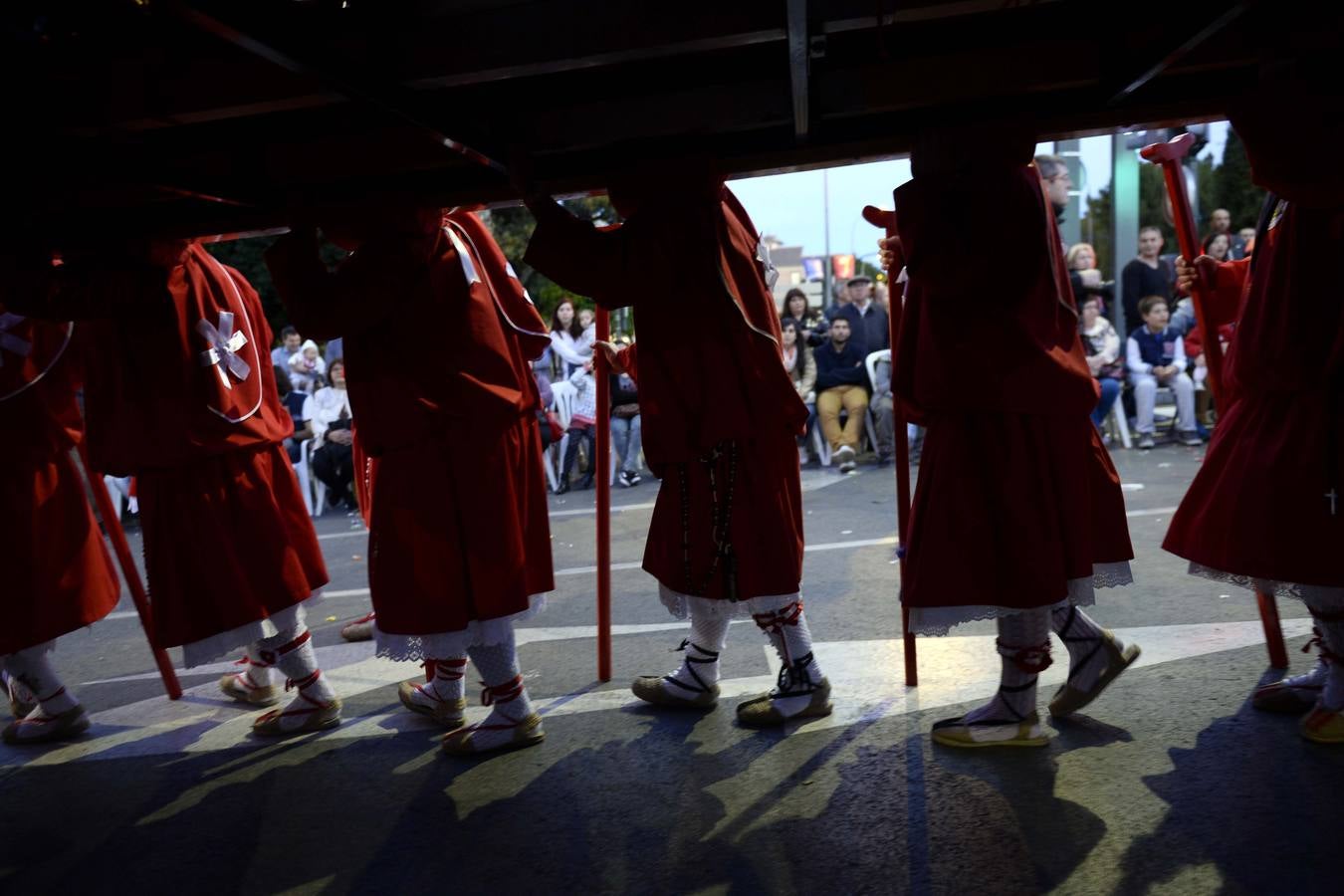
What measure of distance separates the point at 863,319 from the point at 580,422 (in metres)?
2.91

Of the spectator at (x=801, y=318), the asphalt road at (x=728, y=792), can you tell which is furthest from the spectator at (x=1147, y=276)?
the asphalt road at (x=728, y=792)

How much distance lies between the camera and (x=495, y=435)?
3221 millimetres

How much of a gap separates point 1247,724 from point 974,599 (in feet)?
2.90

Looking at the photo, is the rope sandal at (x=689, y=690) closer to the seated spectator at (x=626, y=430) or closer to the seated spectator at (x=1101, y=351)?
the seated spectator at (x=626, y=430)

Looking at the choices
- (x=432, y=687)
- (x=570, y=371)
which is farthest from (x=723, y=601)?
(x=570, y=371)

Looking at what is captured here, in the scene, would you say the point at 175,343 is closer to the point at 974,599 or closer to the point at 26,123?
the point at 26,123

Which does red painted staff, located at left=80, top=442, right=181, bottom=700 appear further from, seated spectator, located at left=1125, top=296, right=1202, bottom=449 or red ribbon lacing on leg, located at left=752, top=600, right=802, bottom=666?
seated spectator, located at left=1125, top=296, right=1202, bottom=449

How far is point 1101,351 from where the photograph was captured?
9.75m

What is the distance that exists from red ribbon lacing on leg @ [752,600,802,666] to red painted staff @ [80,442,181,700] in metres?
2.09

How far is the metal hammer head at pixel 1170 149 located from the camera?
312 cm

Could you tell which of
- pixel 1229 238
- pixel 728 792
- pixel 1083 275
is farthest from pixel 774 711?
pixel 1229 238

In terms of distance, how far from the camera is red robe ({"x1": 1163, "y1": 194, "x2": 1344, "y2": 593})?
2.70 meters

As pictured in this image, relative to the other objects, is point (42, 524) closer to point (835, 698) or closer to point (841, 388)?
point (835, 698)

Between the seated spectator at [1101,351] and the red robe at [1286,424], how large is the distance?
701 centimetres
